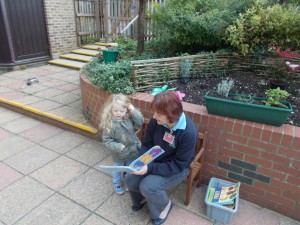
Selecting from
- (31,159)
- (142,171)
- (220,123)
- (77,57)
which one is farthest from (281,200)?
(77,57)

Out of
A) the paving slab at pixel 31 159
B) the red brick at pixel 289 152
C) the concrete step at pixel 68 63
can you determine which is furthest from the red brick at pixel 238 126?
the concrete step at pixel 68 63

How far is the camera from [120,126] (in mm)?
2391

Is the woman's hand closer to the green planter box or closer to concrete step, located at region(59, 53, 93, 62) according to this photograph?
the green planter box

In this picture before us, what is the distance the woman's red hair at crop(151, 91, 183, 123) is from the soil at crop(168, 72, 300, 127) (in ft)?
3.12

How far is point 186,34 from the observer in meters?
3.75

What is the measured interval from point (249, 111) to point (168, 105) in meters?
0.82

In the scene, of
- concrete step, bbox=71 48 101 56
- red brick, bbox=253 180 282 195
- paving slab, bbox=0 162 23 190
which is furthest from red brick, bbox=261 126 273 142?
concrete step, bbox=71 48 101 56

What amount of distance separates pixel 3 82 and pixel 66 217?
15.4ft

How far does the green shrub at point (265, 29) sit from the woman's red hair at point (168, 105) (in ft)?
6.20

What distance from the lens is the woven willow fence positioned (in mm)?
3129

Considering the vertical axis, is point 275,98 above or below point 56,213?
above

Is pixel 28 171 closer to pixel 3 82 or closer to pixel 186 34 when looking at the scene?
pixel 186 34

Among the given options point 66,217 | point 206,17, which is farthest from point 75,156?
point 206,17

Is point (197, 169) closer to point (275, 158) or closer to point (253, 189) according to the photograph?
point (253, 189)
